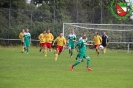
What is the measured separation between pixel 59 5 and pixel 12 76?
48556 mm

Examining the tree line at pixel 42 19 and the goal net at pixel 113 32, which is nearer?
the goal net at pixel 113 32

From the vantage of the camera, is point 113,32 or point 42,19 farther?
point 42,19

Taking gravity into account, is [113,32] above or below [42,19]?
below

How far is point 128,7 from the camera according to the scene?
192 ft

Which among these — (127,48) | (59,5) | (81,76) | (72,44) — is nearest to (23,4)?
(59,5)

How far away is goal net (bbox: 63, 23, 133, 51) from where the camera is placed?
50.1 meters

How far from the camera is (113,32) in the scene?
50.3 meters

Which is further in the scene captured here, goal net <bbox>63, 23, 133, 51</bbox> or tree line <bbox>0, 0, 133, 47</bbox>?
tree line <bbox>0, 0, 133, 47</bbox>

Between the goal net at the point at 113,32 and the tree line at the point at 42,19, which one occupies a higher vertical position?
the tree line at the point at 42,19

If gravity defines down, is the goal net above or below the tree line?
below

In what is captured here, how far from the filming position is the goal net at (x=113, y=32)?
5006 centimetres

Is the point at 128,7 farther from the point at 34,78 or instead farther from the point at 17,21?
the point at 34,78

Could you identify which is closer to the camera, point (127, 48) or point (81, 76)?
point (81, 76)

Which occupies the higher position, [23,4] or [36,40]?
[23,4]
